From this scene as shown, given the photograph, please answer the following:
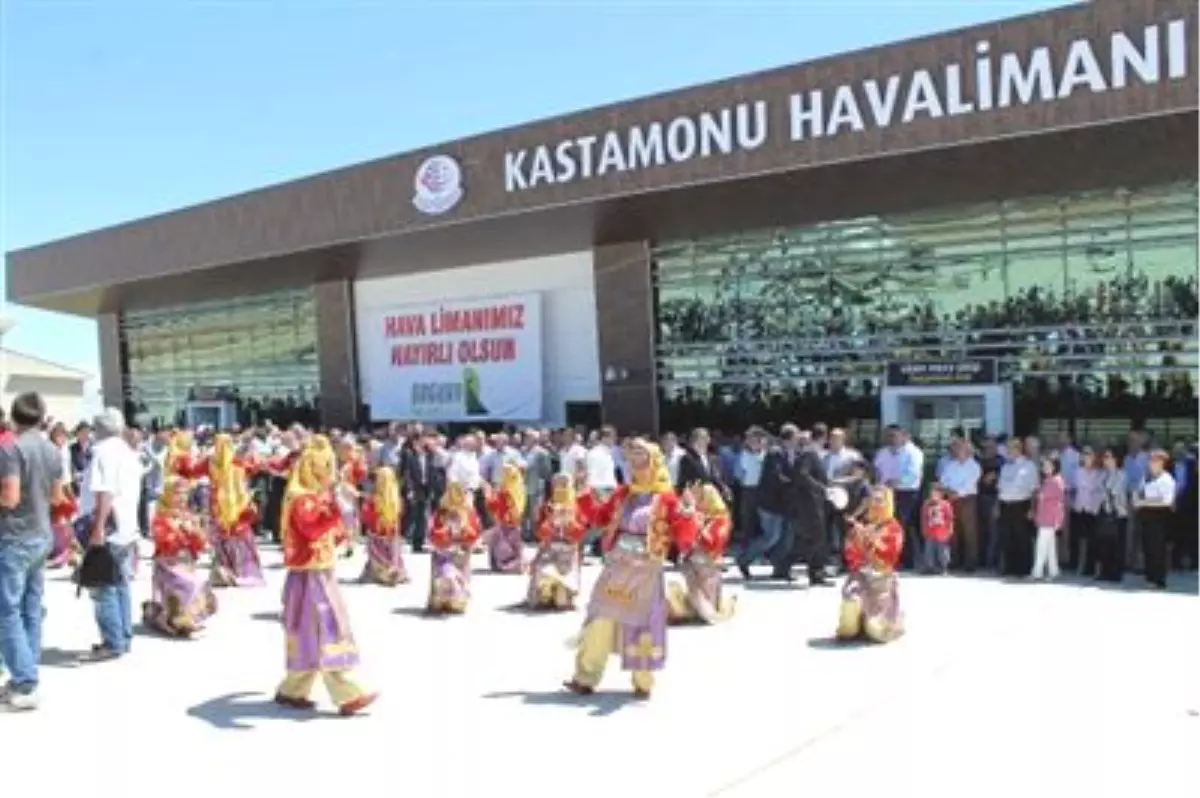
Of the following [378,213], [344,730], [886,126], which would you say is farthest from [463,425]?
[344,730]

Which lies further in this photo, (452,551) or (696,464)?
(696,464)

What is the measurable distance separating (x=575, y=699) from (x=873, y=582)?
2826 mm

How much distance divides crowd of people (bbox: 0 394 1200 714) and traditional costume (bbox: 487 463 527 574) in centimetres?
2

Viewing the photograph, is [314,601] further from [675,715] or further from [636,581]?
[675,715]

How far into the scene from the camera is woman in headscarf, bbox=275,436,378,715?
7344 mm

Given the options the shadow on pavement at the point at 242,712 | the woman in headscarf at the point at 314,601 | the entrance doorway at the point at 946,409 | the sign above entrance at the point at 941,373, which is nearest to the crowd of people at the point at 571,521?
the woman in headscarf at the point at 314,601

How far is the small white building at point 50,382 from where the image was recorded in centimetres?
4609

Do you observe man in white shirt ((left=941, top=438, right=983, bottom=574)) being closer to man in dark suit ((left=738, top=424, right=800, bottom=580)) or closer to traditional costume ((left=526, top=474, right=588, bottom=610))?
man in dark suit ((left=738, top=424, right=800, bottom=580))

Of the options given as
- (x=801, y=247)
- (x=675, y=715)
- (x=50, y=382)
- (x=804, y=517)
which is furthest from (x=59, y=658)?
(x=50, y=382)

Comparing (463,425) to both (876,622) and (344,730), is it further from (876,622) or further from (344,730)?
(344,730)

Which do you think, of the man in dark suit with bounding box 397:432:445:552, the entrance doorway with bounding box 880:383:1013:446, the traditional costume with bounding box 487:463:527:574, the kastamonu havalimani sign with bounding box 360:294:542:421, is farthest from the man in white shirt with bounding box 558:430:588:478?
the kastamonu havalimani sign with bounding box 360:294:542:421

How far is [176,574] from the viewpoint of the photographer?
33.6 feet

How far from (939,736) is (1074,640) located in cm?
306

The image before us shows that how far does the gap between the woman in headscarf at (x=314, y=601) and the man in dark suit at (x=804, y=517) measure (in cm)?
612
